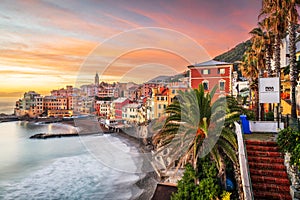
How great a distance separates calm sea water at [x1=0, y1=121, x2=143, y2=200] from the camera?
20233 mm

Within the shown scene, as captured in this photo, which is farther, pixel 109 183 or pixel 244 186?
pixel 109 183

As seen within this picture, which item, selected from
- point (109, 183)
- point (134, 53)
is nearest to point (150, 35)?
point (134, 53)

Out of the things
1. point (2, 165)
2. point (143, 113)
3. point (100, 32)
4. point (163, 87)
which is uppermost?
point (100, 32)

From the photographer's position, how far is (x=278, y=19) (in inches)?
568

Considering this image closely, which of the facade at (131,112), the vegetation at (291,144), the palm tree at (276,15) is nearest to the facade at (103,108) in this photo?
the facade at (131,112)

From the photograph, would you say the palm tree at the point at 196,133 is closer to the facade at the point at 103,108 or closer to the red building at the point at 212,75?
the red building at the point at 212,75

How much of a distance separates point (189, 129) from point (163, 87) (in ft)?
117

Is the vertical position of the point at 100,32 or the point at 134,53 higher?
the point at 100,32

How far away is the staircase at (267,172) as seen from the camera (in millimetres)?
6070

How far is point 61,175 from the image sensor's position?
2588 centimetres

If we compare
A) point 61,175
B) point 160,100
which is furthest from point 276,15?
point 160,100

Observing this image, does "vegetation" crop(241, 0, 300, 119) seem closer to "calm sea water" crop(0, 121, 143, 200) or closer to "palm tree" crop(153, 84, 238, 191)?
"palm tree" crop(153, 84, 238, 191)

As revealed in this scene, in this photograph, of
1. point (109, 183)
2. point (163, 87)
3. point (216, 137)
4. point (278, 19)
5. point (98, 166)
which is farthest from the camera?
point (163, 87)

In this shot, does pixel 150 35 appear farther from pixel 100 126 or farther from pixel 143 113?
pixel 100 126
